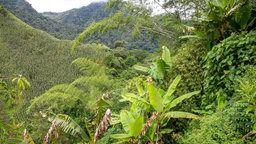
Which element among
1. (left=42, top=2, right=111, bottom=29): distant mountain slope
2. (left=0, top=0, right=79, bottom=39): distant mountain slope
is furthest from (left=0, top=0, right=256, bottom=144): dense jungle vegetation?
(left=42, top=2, right=111, bottom=29): distant mountain slope

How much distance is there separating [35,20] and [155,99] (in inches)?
800

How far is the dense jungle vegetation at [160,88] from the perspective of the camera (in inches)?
113

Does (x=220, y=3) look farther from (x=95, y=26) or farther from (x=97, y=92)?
(x=95, y=26)

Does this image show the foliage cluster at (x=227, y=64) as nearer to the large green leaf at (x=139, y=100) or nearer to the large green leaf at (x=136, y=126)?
the large green leaf at (x=139, y=100)

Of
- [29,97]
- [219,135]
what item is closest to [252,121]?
[219,135]

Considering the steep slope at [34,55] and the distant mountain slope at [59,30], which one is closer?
the steep slope at [34,55]

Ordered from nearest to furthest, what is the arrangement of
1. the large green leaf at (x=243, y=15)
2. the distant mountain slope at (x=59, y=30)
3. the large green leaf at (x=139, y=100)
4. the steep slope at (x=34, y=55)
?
the large green leaf at (x=139, y=100)
the large green leaf at (x=243, y=15)
the steep slope at (x=34, y=55)
the distant mountain slope at (x=59, y=30)

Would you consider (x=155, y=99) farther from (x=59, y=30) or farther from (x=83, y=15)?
(x=83, y=15)

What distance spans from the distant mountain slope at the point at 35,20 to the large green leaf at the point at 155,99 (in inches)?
712

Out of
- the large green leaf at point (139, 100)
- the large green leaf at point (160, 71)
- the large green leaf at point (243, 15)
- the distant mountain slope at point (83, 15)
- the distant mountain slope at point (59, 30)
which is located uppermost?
the distant mountain slope at point (83, 15)

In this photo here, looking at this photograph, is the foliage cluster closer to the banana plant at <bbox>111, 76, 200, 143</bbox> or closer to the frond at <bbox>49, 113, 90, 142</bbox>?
the banana plant at <bbox>111, 76, 200, 143</bbox>

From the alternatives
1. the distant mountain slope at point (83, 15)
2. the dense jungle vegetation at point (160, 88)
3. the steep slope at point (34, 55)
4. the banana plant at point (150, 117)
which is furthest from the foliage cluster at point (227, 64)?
the distant mountain slope at point (83, 15)

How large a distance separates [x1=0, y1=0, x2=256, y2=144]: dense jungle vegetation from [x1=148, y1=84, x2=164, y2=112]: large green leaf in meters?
0.01

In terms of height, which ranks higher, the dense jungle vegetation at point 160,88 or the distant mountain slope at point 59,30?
the distant mountain slope at point 59,30
